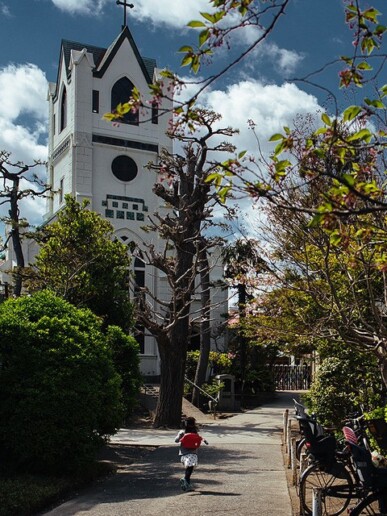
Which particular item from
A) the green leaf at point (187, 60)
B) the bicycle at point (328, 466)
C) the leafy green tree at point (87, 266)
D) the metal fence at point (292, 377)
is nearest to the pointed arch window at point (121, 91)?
the metal fence at point (292, 377)

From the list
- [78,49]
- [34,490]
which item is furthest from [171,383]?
[78,49]

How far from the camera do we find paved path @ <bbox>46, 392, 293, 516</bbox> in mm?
9703

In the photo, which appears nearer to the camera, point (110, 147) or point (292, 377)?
point (110, 147)

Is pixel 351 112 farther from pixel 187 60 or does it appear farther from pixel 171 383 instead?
pixel 171 383

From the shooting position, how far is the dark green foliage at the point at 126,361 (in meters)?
18.0

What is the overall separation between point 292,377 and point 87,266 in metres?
23.9

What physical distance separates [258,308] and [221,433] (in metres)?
4.82

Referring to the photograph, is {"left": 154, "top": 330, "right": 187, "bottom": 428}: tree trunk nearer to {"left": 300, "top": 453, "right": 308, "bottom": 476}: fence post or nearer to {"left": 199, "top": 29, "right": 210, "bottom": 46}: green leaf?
{"left": 300, "top": 453, "right": 308, "bottom": 476}: fence post

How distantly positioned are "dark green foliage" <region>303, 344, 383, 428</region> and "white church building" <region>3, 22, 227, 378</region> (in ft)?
72.8

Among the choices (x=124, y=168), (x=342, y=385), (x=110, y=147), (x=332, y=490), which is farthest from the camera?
(x=124, y=168)

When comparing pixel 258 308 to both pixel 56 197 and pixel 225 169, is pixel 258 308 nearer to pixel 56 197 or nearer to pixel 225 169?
pixel 225 169

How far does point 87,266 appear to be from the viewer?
20.9 m

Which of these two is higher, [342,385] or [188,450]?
[342,385]

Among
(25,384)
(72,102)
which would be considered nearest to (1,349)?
(25,384)
